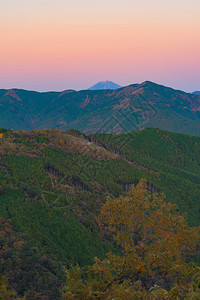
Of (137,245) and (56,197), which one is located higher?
(137,245)

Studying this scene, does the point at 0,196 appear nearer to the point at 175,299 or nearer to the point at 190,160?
the point at 175,299

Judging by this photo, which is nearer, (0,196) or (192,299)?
(192,299)

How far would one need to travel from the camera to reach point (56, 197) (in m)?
57.0

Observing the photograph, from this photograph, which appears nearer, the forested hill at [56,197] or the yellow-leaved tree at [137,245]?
the yellow-leaved tree at [137,245]

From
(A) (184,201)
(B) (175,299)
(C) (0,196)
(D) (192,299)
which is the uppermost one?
(D) (192,299)

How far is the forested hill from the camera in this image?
3102 centimetres

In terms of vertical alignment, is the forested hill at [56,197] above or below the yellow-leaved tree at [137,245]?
below

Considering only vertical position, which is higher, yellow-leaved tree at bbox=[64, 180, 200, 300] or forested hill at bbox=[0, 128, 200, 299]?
yellow-leaved tree at bbox=[64, 180, 200, 300]

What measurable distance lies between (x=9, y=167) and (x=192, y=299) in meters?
60.8

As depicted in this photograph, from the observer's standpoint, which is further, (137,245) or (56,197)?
(56,197)

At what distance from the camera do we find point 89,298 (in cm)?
1102

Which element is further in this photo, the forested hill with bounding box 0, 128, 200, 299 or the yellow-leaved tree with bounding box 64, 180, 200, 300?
the forested hill with bounding box 0, 128, 200, 299

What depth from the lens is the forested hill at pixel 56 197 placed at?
1221 inches

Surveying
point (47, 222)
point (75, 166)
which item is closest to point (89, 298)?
point (47, 222)
